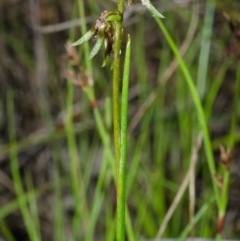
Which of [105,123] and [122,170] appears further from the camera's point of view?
[105,123]

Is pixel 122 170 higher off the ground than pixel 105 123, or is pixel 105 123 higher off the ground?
pixel 122 170

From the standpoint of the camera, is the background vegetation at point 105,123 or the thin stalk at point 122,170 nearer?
the thin stalk at point 122,170

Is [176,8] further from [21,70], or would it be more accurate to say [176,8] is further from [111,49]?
[111,49]

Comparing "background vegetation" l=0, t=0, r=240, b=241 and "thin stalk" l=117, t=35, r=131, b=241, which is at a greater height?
"thin stalk" l=117, t=35, r=131, b=241

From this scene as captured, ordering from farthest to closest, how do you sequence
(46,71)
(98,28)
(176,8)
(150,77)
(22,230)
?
(150,77), (46,71), (22,230), (176,8), (98,28)

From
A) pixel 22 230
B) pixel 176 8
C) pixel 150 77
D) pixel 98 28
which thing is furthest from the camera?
pixel 150 77

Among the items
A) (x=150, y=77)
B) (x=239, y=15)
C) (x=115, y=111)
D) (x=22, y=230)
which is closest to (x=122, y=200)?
(x=115, y=111)

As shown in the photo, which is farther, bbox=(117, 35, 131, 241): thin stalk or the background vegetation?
the background vegetation

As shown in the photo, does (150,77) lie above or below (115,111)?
below
